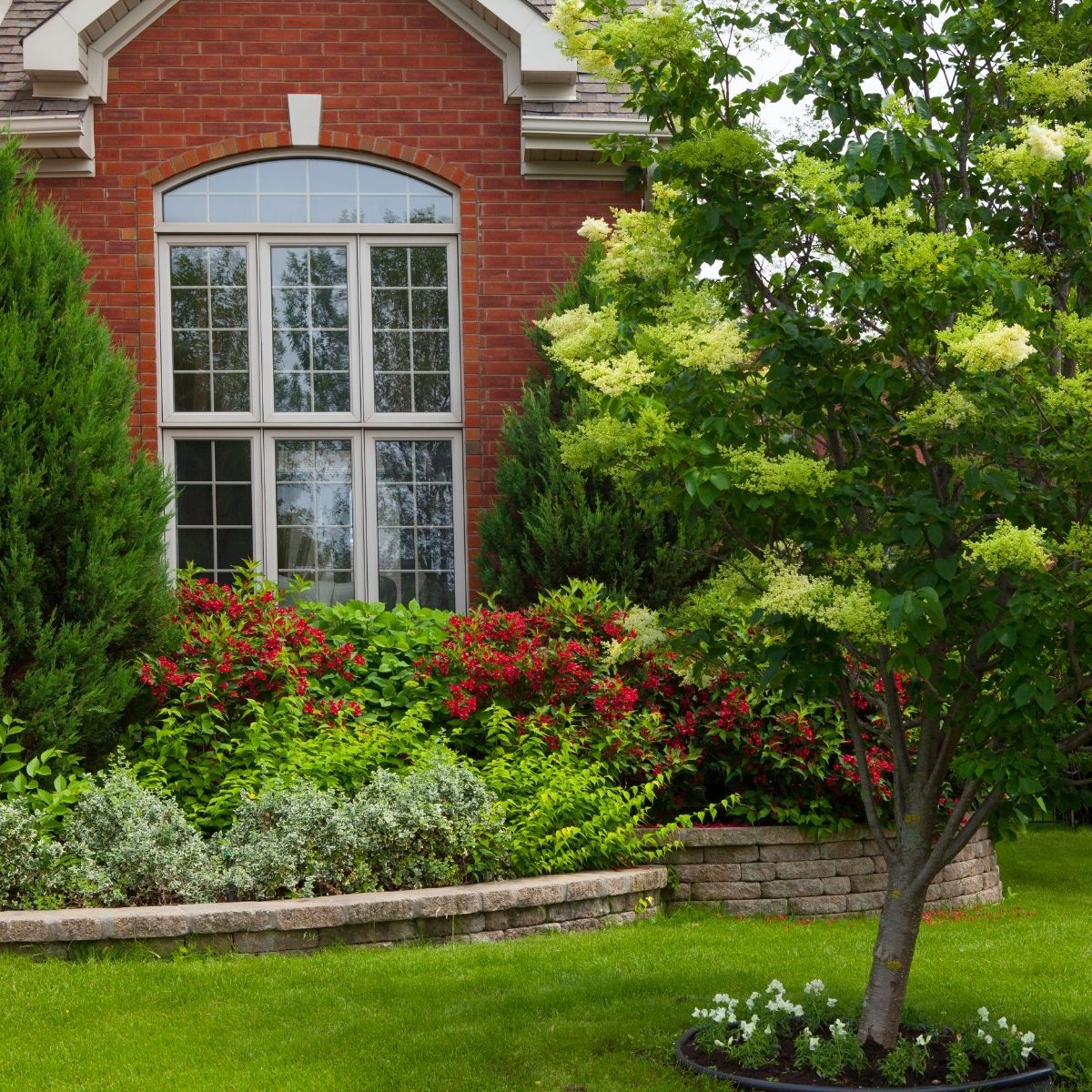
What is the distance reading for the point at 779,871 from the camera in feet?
24.3

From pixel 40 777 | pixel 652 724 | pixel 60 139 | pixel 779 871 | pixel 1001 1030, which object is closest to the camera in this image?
pixel 1001 1030

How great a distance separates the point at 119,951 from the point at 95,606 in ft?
6.85

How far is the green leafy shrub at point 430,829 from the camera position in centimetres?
646

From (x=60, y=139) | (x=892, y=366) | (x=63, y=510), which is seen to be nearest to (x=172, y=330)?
(x=60, y=139)

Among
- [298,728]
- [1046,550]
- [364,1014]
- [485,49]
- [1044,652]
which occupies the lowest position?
[364,1014]

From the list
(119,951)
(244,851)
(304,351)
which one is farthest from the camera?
(304,351)

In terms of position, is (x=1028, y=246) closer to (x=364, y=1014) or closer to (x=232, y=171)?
(x=364, y=1014)

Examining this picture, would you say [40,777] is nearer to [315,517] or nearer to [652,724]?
[652,724]

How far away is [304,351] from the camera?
1022cm

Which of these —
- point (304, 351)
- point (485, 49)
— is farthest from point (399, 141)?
point (304, 351)

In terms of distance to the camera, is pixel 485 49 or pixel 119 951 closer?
pixel 119 951

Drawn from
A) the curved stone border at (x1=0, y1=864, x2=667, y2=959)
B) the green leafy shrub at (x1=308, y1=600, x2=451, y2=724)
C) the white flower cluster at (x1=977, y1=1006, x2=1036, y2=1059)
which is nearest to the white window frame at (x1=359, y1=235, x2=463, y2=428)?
the green leafy shrub at (x1=308, y1=600, x2=451, y2=724)

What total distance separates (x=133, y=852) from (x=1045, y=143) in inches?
185

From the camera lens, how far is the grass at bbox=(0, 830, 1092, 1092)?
4.54 metres
